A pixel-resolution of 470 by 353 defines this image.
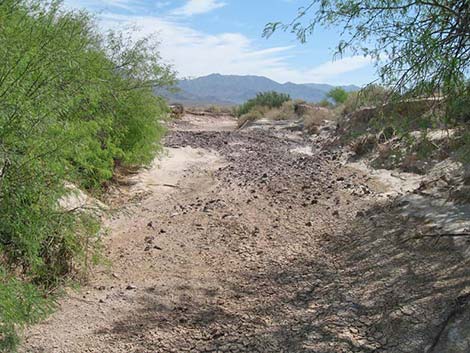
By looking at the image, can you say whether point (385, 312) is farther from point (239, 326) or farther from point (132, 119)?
point (132, 119)

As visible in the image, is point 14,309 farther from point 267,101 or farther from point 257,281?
point 267,101

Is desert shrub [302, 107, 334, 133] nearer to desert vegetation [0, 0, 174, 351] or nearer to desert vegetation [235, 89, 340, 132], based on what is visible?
desert vegetation [235, 89, 340, 132]

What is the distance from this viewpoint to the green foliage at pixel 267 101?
135ft

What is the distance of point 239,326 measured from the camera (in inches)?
197

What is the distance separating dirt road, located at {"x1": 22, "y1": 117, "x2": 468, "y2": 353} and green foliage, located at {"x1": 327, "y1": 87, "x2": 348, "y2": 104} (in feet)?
76.5

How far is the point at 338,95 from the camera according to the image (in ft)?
112

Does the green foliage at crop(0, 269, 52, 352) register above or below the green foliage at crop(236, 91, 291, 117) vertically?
below

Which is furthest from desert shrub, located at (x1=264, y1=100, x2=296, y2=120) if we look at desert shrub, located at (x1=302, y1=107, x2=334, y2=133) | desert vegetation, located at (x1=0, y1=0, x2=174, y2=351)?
desert vegetation, located at (x1=0, y1=0, x2=174, y2=351)

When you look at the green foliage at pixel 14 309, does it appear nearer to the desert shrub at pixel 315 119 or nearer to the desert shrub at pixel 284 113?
the desert shrub at pixel 315 119

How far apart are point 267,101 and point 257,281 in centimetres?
3631

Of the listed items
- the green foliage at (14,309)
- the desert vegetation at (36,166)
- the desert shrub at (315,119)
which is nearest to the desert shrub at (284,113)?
the desert shrub at (315,119)

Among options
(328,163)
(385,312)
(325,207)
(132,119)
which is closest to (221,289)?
(385,312)

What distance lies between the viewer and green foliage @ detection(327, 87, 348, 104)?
33.4m

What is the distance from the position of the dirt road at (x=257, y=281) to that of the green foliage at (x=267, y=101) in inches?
1208
